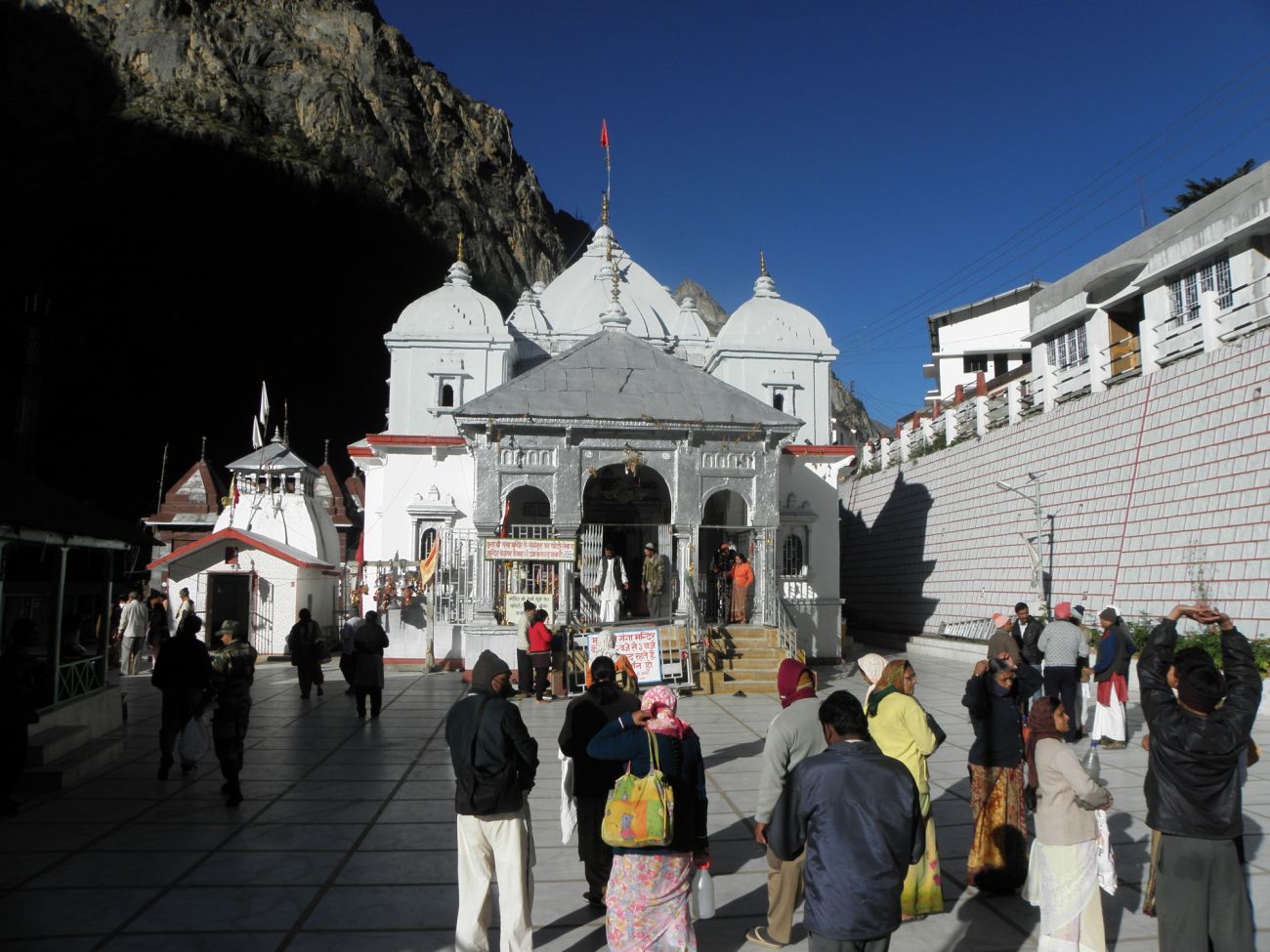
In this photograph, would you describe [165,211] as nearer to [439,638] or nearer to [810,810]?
[439,638]

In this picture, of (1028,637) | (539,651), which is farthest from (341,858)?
(1028,637)

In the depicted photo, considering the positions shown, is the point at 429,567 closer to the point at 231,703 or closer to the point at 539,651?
the point at 539,651

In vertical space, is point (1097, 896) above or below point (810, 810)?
below

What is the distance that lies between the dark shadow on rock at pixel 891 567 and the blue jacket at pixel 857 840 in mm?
22327

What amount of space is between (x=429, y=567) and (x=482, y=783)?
1594 centimetres

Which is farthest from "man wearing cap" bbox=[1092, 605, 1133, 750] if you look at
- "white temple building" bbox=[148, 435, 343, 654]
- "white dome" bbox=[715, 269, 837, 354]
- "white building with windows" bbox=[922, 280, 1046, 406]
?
"white building with windows" bbox=[922, 280, 1046, 406]

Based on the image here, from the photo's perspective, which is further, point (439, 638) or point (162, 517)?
point (162, 517)

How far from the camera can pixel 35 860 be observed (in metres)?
6.80

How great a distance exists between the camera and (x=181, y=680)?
9.35 m

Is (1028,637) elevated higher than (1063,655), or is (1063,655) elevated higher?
(1028,637)

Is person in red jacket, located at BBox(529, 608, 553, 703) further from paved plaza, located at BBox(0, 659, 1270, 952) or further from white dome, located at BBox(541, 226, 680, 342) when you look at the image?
white dome, located at BBox(541, 226, 680, 342)

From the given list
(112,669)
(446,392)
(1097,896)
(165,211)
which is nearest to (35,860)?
(1097,896)

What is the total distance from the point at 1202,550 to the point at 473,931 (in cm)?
1378

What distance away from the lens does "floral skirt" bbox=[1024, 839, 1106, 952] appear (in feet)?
16.0
